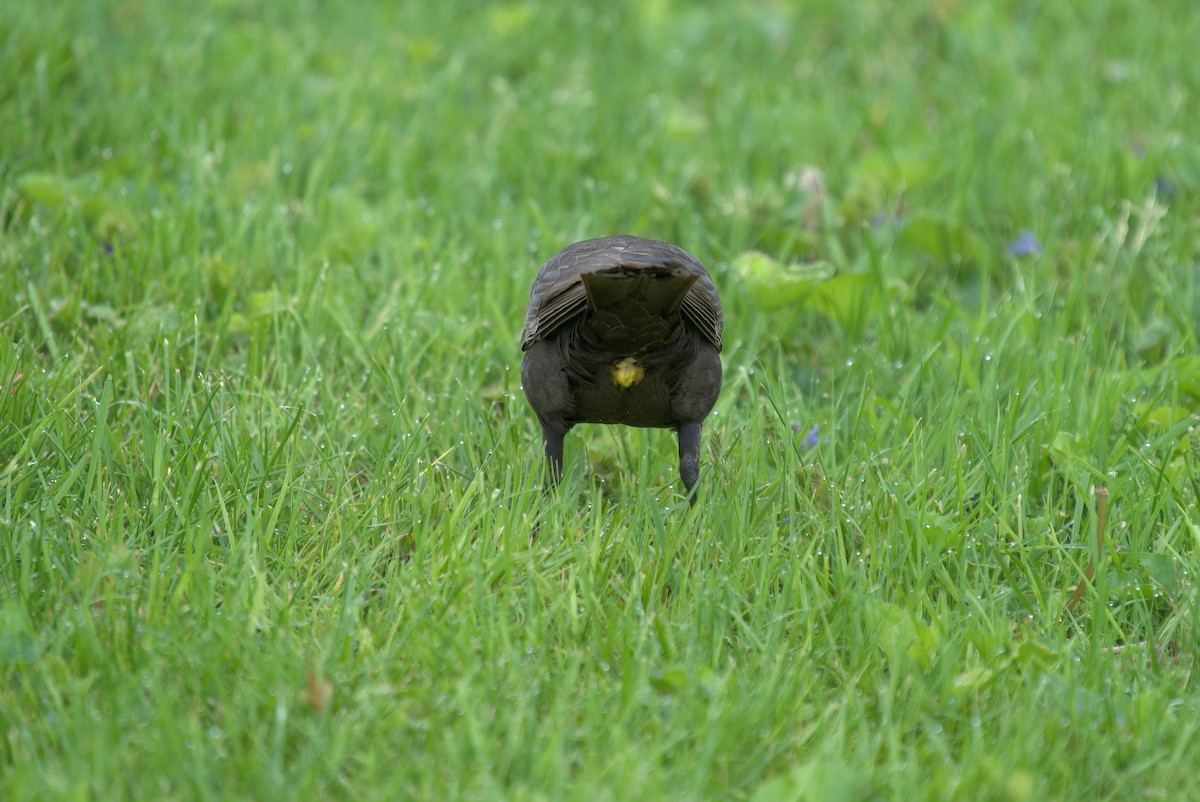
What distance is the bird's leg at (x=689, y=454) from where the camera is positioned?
11.6ft

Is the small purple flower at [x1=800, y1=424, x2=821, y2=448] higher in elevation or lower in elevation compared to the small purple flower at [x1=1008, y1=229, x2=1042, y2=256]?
lower

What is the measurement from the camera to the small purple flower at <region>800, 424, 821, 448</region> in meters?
3.93

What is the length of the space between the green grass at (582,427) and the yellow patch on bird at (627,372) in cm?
34

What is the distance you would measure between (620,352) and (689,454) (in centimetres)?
45

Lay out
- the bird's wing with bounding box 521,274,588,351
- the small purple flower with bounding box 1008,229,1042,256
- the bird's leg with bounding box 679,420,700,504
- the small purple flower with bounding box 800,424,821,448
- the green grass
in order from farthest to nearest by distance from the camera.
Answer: the small purple flower with bounding box 1008,229,1042,256 → the small purple flower with bounding box 800,424,821,448 → the bird's leg with bounding box 679,420,700,504 → the bird's wing with bounding box 521,274,588,351 → the green grass

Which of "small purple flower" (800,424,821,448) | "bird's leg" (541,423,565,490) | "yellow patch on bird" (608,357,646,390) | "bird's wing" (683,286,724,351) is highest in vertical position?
"bird's wing" (683,286,724,351)

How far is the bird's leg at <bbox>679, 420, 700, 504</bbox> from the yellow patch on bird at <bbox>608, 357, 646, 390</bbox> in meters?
0.28

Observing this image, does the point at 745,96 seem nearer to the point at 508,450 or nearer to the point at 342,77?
the point at 342,77

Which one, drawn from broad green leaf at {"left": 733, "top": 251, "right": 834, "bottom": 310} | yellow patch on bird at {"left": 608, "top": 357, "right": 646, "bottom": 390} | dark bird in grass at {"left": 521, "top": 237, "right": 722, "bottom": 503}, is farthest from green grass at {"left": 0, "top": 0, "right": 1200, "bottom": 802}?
yellow patch on bird at {"left": 608, "top": 357, "right": 646, "bottom": 390}

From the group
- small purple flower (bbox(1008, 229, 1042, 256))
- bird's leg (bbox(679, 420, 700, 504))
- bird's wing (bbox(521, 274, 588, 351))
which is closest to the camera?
bird's wing (bbox(521, 274, 588, 351))

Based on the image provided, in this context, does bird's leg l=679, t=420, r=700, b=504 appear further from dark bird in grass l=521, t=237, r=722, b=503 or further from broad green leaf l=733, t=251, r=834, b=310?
broad green leaf l=733, t=251, r=834, b=310

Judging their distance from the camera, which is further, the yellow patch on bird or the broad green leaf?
the broad green leaf

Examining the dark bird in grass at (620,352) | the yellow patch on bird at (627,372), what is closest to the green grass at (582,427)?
the dark bird in grass at (620,352)

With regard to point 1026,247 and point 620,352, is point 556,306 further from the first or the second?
point 1026,247
